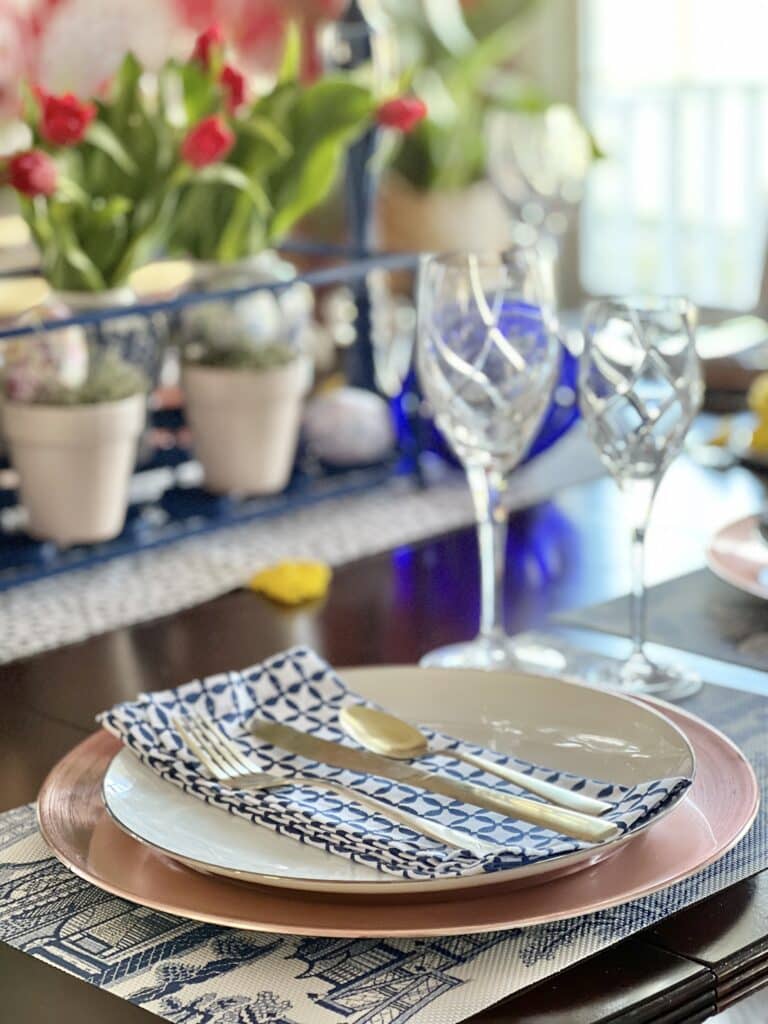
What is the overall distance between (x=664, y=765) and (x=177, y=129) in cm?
79

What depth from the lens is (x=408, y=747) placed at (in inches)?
30.5

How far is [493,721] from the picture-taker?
0.82 metres

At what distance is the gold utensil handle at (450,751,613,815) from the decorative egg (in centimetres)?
73

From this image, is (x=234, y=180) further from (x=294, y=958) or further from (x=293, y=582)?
(x=294, y=958)

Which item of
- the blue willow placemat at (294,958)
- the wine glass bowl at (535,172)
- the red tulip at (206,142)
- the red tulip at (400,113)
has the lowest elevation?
the blue willow placemat at (294,958)

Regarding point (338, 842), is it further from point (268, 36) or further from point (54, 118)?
point (268, 36)

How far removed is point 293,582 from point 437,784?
0.46 meters

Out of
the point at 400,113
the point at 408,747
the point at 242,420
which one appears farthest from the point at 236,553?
the point at 408,747

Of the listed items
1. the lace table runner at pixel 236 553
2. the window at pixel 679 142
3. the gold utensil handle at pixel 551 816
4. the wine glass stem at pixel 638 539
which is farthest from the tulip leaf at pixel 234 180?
the window at pixel 679 142

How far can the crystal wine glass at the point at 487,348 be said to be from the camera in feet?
3.13

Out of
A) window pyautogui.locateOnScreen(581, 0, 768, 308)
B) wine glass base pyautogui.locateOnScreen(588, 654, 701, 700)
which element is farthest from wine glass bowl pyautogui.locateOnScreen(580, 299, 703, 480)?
window pyautogui.locateOnScreen(581, 0, 768, 308)

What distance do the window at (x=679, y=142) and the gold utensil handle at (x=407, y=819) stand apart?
3.99 metres

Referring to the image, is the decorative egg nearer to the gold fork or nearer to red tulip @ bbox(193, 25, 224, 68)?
red tulip @ bbox(193, 25, 224, 68)

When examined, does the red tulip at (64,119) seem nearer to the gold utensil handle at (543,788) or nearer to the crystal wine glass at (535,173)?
the gold utensil handle at (543,788)
